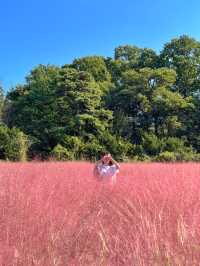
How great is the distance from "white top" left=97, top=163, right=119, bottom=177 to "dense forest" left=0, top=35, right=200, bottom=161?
14816 mm

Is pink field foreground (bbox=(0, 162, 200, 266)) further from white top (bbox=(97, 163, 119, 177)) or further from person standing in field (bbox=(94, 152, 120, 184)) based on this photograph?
white top (bbox=(97, 163, 119, 177))

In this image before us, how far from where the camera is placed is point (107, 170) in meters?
8.74

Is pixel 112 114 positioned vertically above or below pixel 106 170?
above

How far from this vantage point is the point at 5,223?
453cm

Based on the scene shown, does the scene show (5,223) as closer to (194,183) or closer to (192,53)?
(194,183)

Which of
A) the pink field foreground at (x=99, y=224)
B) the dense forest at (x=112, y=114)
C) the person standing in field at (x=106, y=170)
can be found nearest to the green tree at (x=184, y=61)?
the dense forest at (x=112, y=114)

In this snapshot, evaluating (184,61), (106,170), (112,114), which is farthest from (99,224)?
(184,61)

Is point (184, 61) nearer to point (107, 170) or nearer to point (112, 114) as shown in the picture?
point (112, 114)

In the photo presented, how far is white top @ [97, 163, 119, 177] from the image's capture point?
8.54 m

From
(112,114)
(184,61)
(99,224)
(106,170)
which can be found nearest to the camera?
(99,224)

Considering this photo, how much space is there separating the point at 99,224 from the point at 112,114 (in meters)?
24.3

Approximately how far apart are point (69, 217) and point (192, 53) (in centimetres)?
2991

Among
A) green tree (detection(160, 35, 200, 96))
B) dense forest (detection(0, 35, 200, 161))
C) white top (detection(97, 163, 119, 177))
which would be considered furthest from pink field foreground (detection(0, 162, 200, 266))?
green tree (detection(160, 35, 200, 96))

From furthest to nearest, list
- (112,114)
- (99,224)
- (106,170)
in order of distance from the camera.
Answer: (112,114) → (106,170) → (99,224)
